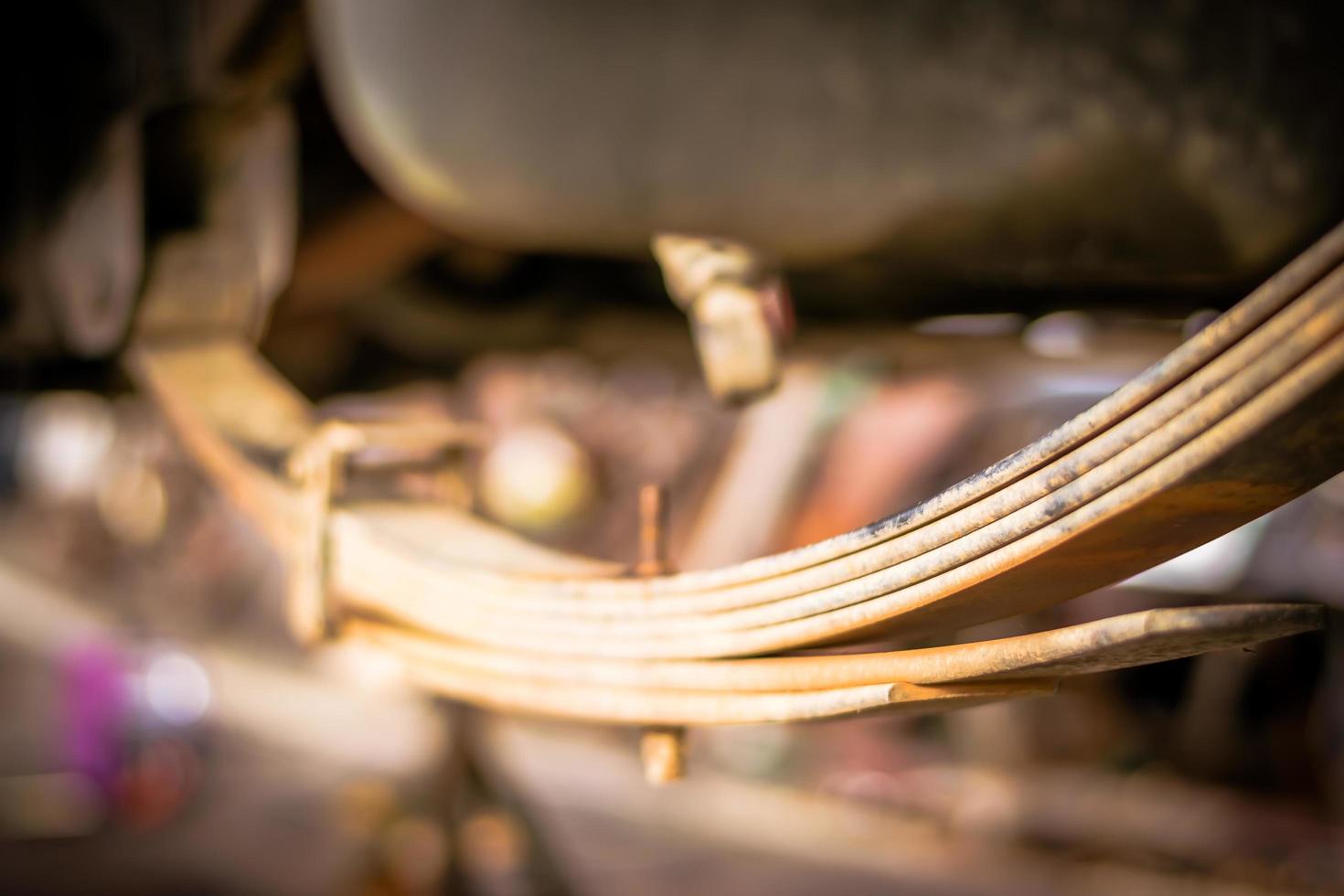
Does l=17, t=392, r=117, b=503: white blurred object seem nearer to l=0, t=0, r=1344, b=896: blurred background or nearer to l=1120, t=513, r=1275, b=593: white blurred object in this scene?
l=0, t=0, r=1344, b=896: blurred background

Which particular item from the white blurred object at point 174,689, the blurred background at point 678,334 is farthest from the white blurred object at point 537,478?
the white blurred object at point 174,689

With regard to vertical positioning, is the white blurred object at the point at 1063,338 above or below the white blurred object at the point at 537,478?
below

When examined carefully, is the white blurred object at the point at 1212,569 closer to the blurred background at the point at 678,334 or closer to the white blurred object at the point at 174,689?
the blurred background at the point at 678,334

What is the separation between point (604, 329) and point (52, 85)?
0.52 meters

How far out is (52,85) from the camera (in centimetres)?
82

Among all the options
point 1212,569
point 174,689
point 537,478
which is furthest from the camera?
point 537,478

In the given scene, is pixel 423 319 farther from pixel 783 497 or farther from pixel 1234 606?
pixel 783 497

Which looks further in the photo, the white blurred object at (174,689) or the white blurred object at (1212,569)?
the white blurred object at (174,689)

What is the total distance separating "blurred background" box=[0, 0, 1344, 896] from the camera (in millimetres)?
501

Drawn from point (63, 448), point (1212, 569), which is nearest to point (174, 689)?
point (63, 448)

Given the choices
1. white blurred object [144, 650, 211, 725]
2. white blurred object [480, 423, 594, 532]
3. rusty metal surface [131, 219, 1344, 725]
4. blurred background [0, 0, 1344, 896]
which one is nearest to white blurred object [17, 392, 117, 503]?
blurred background [0, 0, 1344, 896]

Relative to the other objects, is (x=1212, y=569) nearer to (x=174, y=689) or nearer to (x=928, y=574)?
(x=928, y=574)

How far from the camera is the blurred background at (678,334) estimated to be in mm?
501

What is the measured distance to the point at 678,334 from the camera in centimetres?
113
